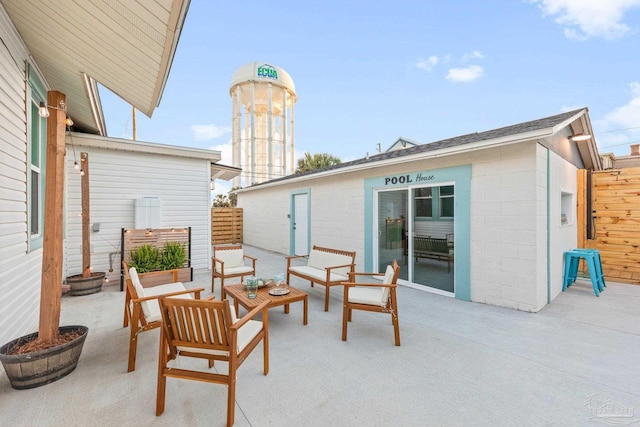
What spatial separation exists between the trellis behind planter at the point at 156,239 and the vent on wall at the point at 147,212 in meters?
0.22

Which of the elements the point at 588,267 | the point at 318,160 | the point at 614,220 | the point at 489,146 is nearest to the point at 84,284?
the point at 489,146

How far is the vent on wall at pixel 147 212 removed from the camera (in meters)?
6.11

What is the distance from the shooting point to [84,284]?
194 inches

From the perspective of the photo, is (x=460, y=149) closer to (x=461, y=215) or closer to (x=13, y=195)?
(x=461, y=215)

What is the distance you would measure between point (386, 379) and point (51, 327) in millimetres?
3166

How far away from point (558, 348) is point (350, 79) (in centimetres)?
1419

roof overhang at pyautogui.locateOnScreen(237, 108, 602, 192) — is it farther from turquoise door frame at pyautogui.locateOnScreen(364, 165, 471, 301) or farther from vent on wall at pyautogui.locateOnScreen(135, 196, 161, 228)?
vent on wall at pyautogui.locateOnScreen(135, 196, 161, 228)

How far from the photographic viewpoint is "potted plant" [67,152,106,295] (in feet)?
16.1

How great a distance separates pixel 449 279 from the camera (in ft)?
16.3

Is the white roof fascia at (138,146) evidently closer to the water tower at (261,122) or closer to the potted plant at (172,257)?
the potted plant at (172,257)

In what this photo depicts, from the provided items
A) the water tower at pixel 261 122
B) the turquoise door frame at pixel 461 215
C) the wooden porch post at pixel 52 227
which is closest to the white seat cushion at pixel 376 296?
the turquoise door frame at pixel 461 215

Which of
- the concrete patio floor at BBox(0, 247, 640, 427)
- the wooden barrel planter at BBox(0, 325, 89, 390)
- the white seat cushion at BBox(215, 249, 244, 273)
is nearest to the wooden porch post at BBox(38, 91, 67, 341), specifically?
the wooden barrel planter at BBox(0, 325, 89, 390)

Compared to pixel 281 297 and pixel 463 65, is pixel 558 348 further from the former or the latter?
pixel 463 65

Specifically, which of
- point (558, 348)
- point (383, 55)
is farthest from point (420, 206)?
point (383, 55)
